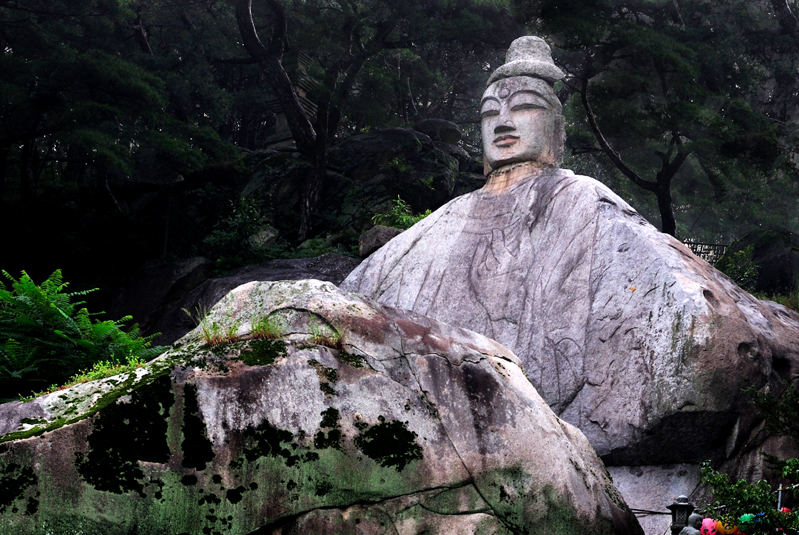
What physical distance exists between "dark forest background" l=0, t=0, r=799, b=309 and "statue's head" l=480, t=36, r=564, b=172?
239 inches

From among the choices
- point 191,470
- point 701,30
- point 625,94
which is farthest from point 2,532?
point 701,30

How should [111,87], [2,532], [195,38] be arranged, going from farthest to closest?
1. [195,38]
2. [111,87]
3. [2,532]

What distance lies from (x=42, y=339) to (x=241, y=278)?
5.59 m

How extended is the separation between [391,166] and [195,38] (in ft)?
22.5

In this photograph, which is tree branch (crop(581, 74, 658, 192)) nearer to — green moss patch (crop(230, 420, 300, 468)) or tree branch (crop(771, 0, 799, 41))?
tree branch (crop(771, 0, 799, 41))

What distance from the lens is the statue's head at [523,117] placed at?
9.36 metres

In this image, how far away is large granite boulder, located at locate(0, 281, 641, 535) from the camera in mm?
4285

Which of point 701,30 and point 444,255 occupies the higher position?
point 701,30

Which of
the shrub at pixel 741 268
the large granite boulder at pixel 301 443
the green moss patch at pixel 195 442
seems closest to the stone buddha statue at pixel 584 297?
the large granite boulder at pixel 301 443

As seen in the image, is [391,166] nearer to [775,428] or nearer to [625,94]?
[625,94]

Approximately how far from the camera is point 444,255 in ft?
30.0

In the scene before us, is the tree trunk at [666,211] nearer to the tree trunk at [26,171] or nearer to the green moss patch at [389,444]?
the tree trunk at [26,171]

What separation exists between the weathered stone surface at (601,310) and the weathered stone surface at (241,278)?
267 cm

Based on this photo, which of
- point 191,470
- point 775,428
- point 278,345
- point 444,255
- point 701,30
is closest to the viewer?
point 191,470
